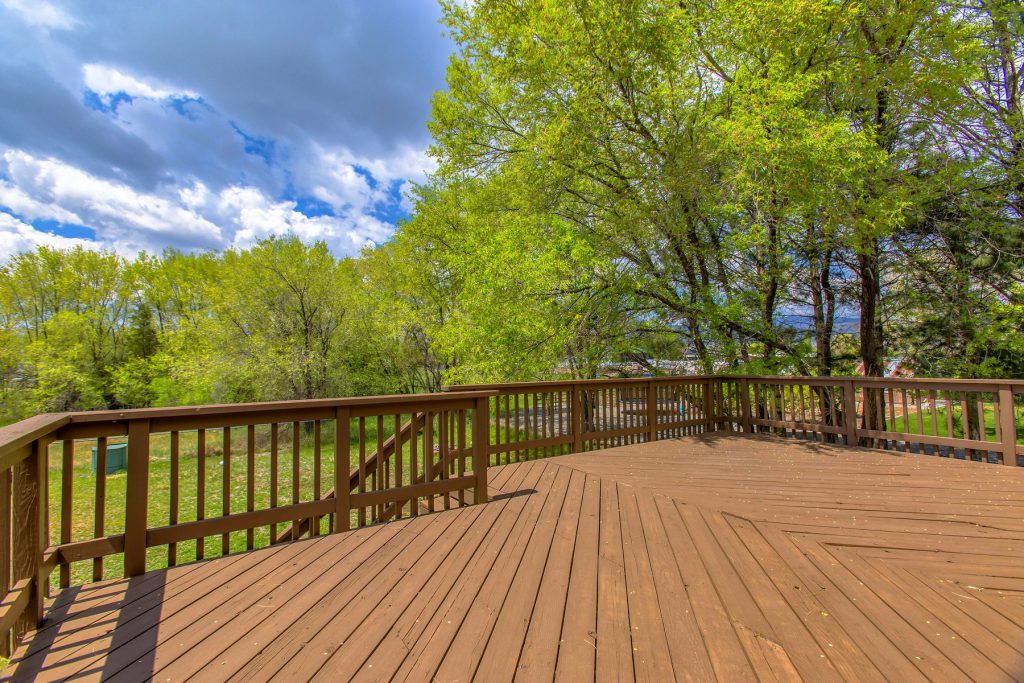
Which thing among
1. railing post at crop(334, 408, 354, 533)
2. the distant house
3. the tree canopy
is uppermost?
the tree canopy

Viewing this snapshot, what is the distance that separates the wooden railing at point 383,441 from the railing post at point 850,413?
2 cm

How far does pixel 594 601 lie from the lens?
1.73m

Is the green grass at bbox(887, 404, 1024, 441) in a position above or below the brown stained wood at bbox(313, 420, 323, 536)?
below

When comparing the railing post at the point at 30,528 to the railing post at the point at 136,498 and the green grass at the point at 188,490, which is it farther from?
the green grass at the point at 188,490

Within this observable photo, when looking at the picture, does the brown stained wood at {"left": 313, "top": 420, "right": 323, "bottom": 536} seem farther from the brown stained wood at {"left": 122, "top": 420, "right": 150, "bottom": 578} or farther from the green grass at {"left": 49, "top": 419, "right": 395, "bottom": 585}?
the green grass at {"left": 49, "top": 419, "right": 395, "bottom": 585}

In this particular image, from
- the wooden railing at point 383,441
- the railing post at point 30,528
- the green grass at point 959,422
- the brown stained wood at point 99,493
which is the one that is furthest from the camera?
the green grass at point 959,422

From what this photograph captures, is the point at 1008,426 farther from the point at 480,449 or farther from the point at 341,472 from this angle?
the point at 341,472

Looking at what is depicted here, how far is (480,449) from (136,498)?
1.92m

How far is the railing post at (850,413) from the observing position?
198 inches

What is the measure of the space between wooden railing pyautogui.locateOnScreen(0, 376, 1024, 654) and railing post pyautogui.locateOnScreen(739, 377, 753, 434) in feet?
0.05

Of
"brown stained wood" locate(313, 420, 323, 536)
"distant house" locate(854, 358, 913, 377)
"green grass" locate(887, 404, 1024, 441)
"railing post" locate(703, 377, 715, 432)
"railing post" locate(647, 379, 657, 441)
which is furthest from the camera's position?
"distant house" locate(854, 358, 913, 377)

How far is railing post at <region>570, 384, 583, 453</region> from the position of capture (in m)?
4.86

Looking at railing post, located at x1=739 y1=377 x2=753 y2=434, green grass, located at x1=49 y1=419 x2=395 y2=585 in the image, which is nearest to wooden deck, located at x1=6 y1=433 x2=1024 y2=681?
railing post, located at x1=739 y1=377 x2=753 y2=434

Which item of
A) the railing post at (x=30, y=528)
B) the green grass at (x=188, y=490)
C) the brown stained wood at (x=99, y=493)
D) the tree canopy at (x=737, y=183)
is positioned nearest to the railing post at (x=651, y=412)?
the tree canopy at (x=737, y=183)
